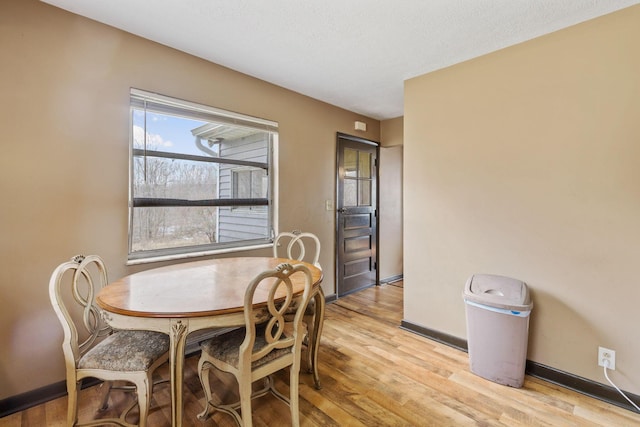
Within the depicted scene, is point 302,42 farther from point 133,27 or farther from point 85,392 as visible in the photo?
point 85,392

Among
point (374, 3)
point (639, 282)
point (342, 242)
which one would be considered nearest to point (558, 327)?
point (639, 282)

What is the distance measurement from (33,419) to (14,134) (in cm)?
167

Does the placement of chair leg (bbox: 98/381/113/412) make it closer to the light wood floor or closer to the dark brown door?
the light wood floor

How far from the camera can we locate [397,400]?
6.02ft

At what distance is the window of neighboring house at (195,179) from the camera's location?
7.22 feet

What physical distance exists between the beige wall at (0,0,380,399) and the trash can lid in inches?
97.3

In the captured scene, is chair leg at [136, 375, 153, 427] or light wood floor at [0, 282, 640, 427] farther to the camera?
light wood floor at [0, 282, 640, 427]

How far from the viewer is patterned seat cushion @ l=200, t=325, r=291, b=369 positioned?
4.82 feet

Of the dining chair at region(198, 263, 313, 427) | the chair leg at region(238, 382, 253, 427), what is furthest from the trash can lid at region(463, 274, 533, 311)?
the chair leg at region(238, 382, 253, 427)

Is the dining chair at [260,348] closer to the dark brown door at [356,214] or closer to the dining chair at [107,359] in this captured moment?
the dining chair at [107,359]

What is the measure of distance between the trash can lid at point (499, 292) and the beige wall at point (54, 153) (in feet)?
8.11

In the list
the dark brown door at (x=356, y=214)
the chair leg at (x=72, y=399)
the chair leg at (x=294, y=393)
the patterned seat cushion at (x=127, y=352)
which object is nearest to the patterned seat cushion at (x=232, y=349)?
the chair leg at (x=294, y=393)

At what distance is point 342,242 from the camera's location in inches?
149

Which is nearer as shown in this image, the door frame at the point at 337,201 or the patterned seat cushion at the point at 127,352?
the patterned seat cushion at the point at 127,352
